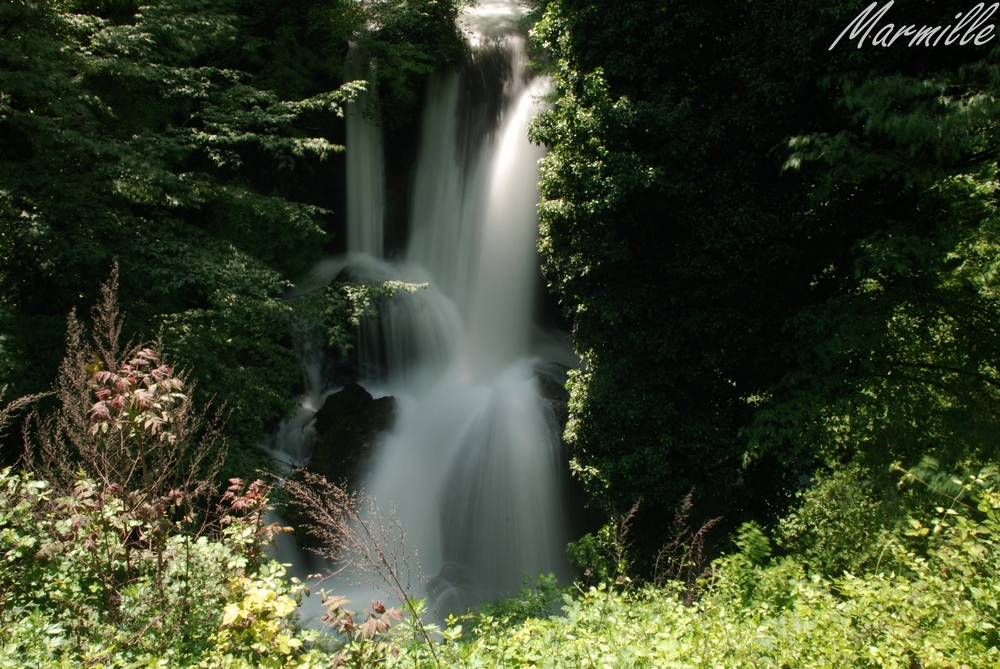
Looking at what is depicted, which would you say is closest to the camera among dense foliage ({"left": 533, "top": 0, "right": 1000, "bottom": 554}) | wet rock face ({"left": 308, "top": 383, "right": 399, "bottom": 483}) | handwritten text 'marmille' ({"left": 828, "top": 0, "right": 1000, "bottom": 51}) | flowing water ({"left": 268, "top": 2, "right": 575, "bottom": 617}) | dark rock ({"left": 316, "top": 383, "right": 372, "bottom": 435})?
handwritten text 'marmille' ({"left": 828, "top": 0, "right": 1000, "bottom": 51})

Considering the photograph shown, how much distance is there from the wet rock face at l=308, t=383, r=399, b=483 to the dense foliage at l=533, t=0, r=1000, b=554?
124 inches

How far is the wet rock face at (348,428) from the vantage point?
9.04 metres

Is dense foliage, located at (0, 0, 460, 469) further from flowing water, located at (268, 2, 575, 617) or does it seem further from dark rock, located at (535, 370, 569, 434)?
dark rock, located at (535, 370, 569, 434)

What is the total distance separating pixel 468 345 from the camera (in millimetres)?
11836

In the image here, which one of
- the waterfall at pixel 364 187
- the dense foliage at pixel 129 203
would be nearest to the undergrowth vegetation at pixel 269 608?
the dense foliage at pixel 129 203

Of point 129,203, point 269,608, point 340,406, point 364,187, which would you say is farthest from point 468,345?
point 269,608

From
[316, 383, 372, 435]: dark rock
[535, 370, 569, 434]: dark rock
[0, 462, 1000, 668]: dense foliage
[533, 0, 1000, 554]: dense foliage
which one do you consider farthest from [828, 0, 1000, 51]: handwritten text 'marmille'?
[316, 383, 372, 435]: dark rock

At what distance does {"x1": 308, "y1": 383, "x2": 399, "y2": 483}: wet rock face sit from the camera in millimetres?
9039

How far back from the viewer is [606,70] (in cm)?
753

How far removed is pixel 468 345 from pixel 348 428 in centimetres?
310

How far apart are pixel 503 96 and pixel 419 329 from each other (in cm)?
478

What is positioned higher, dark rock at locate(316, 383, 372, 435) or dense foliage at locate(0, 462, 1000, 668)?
dense foliage at locate(0, 462, 1000, 668)

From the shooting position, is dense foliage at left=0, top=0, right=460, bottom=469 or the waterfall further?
the waterfall

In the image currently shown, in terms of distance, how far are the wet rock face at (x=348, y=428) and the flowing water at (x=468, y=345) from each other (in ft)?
0.76
